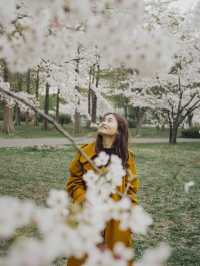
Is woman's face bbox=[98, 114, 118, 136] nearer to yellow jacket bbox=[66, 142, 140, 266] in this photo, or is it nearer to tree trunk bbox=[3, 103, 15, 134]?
yellow jacket bbox=[66, 142, 140, 266]

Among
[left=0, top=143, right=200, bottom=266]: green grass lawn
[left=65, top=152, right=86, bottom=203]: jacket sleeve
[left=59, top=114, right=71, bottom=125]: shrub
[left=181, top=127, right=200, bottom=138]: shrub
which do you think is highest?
[left=65, top=152, right=86, bottom=203]: jacket sleeve

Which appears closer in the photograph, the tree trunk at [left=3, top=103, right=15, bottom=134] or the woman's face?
the woman's face

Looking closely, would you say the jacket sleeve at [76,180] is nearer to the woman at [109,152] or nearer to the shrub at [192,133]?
the woman at [109,152]

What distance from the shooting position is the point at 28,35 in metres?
1.97

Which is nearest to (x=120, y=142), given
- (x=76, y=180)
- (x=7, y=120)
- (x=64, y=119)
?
(x=76, y=180)

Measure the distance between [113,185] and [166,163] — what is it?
1155 centimetres

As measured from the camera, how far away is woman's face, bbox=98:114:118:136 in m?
3.68

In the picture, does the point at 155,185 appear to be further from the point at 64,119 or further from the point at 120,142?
the point at 64,119

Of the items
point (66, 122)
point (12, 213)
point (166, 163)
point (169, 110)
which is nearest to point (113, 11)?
point (12, 213)

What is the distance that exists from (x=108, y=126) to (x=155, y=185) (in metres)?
6.22

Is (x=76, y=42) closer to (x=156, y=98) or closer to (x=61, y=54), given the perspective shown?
(x=61, y=54)

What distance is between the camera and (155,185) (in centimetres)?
974

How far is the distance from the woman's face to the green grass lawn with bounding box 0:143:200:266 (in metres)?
1.83

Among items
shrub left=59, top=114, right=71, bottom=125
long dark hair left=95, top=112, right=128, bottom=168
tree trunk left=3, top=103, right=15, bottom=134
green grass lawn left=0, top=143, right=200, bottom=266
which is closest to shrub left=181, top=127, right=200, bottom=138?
tree trunk left=3, top=103, right=15, bottom=134
